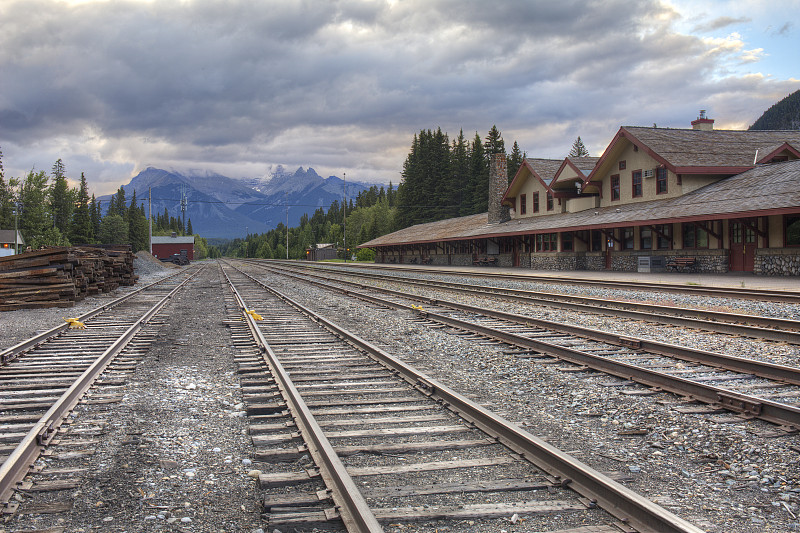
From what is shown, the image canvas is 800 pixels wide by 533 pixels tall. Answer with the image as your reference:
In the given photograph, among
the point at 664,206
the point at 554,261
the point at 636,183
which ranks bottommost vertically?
the point at 554,261

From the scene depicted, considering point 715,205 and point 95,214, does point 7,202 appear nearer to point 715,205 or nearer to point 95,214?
point 95,214

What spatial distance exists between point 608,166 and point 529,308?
24778mm

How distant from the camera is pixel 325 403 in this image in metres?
6.25

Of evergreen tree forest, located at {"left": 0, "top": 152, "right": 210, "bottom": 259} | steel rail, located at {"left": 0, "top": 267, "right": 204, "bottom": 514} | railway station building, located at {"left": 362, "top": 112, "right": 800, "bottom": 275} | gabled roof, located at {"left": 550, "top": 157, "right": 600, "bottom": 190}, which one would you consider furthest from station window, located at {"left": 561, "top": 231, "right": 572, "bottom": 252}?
evergreen tree forest, located at {"left": 0, "top": 152, "right": 210, "bottom": 259}

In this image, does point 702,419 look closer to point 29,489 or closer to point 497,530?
point 497,530

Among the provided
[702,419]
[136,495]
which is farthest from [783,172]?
[136,495]

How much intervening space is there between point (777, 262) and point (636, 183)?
12117mm

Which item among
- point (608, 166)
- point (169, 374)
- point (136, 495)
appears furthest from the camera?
point (608, 166)

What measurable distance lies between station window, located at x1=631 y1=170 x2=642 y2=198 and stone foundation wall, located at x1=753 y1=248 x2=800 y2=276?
10672 millimetres

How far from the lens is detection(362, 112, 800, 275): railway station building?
24.0 m

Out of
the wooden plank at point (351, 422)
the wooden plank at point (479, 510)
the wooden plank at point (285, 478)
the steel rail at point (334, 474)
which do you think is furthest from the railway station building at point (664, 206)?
the wooden plank at point (285, 478)

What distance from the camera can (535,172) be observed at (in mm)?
43781

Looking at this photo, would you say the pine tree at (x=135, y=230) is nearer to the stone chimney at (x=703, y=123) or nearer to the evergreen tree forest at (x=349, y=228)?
the evergreen tree forest at (x=349, y=228)

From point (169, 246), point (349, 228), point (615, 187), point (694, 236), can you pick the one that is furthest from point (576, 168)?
point (169, 246)
